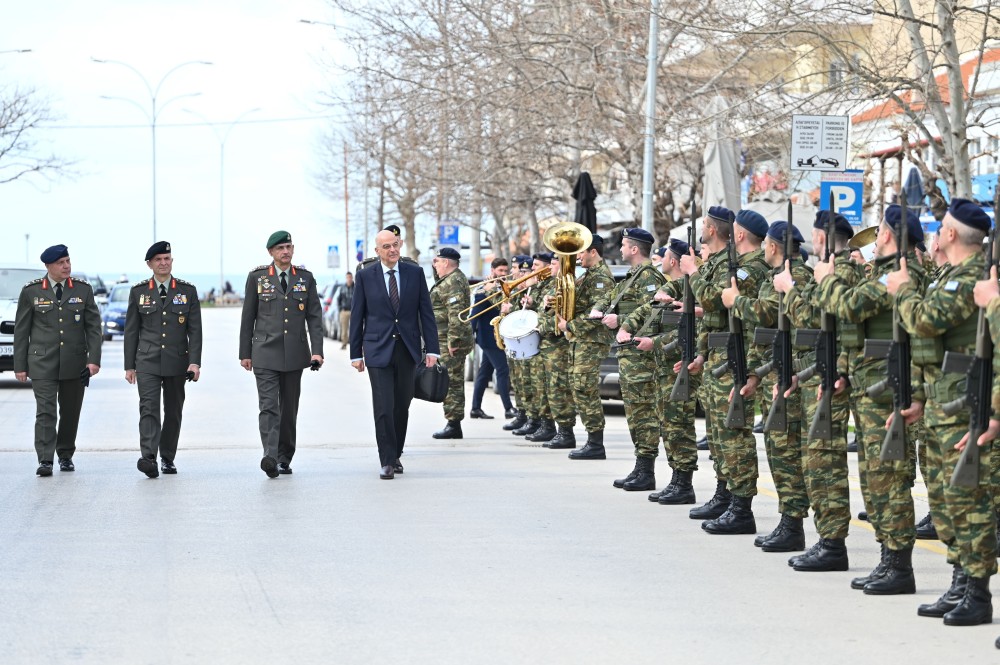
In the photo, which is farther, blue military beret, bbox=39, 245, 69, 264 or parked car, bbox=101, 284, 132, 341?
parked car, bbox=101, 284, 132, 341

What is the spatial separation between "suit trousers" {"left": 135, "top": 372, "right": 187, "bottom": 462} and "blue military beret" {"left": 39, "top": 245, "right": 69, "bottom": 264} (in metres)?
1.16

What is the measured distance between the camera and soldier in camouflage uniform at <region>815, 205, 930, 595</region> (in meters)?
7.43

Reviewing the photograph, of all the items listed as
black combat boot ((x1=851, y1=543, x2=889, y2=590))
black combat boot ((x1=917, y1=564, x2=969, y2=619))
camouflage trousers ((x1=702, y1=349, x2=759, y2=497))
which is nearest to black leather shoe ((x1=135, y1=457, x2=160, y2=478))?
camouflage trousers ((x1=702, y1=349, x2=759, y2=497))

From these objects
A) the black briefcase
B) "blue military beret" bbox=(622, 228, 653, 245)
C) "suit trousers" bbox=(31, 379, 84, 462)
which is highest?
"blue military beret" bbox=(622, 228, 653, 245)

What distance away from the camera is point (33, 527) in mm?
9555

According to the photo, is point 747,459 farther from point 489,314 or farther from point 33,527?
point 489,314

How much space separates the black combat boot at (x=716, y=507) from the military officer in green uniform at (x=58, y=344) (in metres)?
5.16

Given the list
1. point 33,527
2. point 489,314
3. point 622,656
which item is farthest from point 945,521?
point 489,314

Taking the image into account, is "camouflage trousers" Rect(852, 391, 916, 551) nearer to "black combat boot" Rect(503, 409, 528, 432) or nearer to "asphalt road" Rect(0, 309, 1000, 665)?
"asphalt road" Rect(0, 309, 1000, 665)

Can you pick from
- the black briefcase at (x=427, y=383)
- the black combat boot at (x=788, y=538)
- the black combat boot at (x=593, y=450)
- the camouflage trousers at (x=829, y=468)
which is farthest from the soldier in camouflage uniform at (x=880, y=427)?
the black combat boot at (x=593, y=450)

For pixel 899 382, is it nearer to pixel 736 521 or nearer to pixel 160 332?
pixel 736 521

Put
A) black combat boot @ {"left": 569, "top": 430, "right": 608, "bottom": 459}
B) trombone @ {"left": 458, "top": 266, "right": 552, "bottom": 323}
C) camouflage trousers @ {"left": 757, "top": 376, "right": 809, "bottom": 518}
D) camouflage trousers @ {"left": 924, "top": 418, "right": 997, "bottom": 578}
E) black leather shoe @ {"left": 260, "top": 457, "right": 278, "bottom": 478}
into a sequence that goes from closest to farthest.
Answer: camouflage trousers @ {"left": 924, "top": 418, "right": 997, "bottom": 578}
camouflage trousers @ {"left": 757, "top": 376, "right": 809, "bottom": 518}
black leather shoe @ {"left": 260, "top": 457, "right": 278, "bottom": 478}
black combat boot @ {"left": 569, "top": 430, "right": 608, "bottom": 459}
trombone @ {"left": 458, "top": 266, "right": 552, "bottom": 323}

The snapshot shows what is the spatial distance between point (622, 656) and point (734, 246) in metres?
3.52

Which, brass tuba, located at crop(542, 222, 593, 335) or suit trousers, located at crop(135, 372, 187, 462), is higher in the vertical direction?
brass tuba, located at crop(542, 222, 593, 335)
